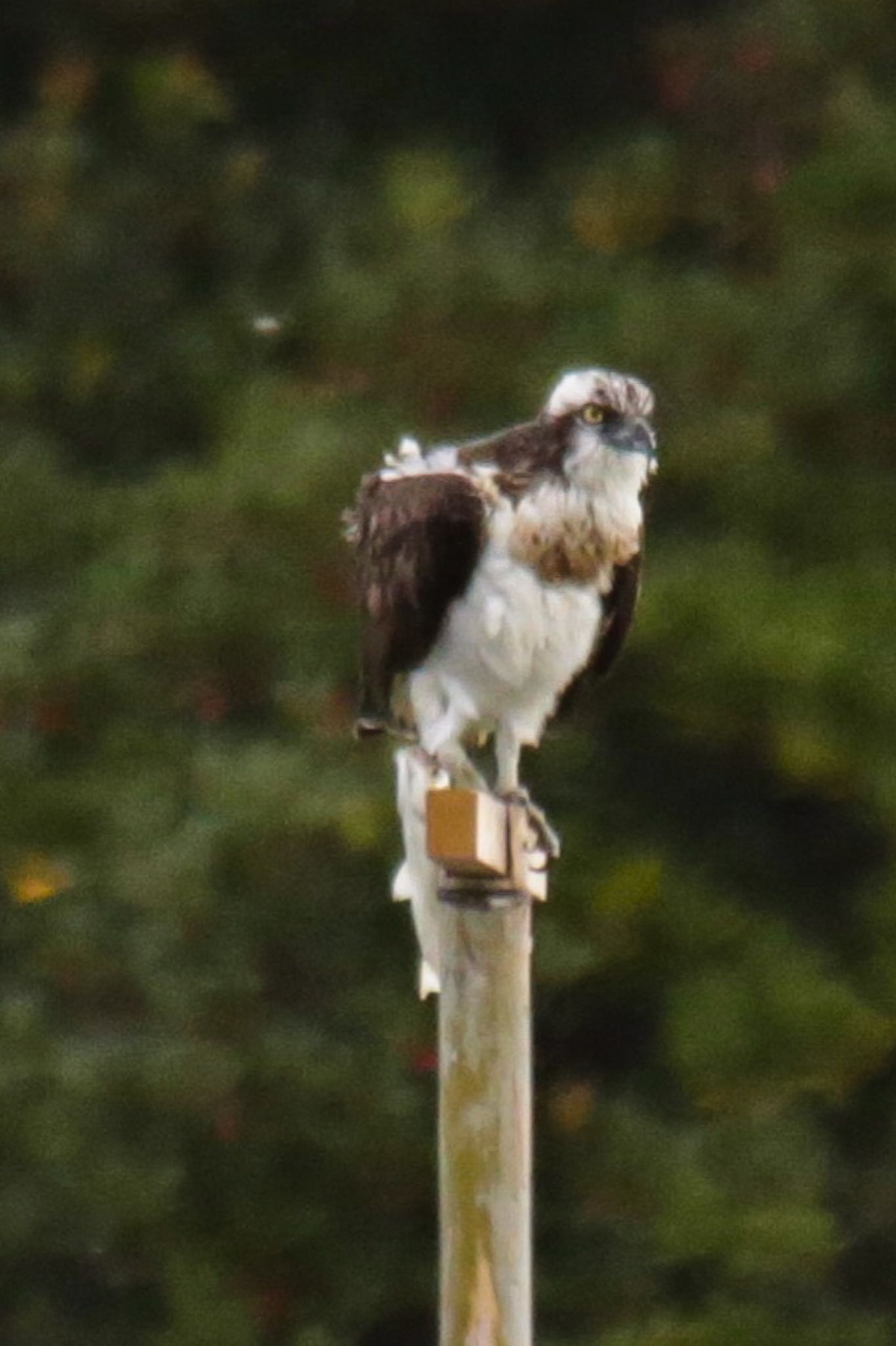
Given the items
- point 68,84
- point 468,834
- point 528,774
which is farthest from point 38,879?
point 468,834

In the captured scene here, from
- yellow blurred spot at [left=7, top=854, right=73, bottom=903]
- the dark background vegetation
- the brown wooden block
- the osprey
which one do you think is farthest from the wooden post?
yellow blurred spot at [left=7, top=854, right=73, bottom=903]

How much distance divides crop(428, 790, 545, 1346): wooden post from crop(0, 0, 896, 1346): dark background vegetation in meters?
2.77

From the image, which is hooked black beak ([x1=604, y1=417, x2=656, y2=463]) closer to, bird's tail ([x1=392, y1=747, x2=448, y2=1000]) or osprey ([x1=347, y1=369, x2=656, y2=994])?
osprey ([x1=347, y1=369, x2=656, y2=994])

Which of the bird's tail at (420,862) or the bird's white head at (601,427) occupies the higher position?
the bird's white head at (601,427)

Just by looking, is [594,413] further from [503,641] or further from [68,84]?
[68,84]

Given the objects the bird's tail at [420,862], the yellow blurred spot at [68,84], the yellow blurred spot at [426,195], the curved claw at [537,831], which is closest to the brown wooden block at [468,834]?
the bird's tail at [420,862]

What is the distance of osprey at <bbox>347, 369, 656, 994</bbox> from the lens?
5012 millimetres

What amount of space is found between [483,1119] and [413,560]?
3.32ft

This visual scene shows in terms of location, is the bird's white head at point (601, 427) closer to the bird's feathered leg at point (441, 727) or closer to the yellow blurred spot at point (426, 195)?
the bird's feathered leg at point (441, 727)

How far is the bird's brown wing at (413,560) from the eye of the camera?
4988 mm

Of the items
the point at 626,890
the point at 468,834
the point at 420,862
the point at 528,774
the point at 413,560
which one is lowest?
the point at 468,834

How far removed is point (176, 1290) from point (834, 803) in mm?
1729

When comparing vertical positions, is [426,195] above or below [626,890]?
above

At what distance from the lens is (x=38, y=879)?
746cm
